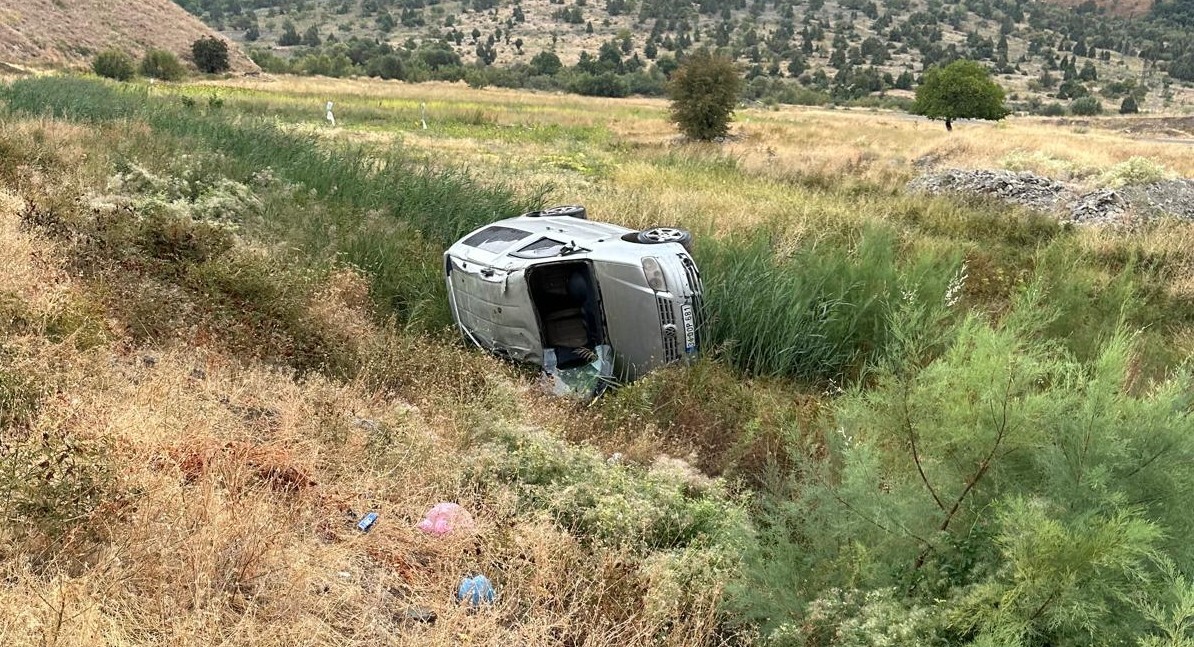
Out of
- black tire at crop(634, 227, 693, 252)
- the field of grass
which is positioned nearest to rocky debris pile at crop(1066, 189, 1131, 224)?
the field of grass

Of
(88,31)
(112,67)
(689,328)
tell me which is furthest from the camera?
(88,31)

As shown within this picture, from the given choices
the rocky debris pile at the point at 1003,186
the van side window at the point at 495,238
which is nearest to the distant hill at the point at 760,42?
the rocky debris pile at the point at 1003,186

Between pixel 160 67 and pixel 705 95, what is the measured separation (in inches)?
1557

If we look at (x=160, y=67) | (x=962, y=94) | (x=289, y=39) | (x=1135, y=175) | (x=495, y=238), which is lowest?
(x=1135, y=175)

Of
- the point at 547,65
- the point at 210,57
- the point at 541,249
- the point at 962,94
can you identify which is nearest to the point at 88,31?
the point at 210,57

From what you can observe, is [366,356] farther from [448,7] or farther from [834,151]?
[448,7]

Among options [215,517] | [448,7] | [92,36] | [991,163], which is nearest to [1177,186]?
[991,163]

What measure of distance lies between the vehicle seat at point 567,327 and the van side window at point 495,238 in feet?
2.76

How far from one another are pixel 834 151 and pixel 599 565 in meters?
23.3

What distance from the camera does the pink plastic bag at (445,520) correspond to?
391 cm

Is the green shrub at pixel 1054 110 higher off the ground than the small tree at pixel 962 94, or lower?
lower

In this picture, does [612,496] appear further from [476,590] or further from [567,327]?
[567,327]

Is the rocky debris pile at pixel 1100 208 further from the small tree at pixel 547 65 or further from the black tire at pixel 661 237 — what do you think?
the small tree at pixel 547 65

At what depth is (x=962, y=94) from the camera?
41781mm
